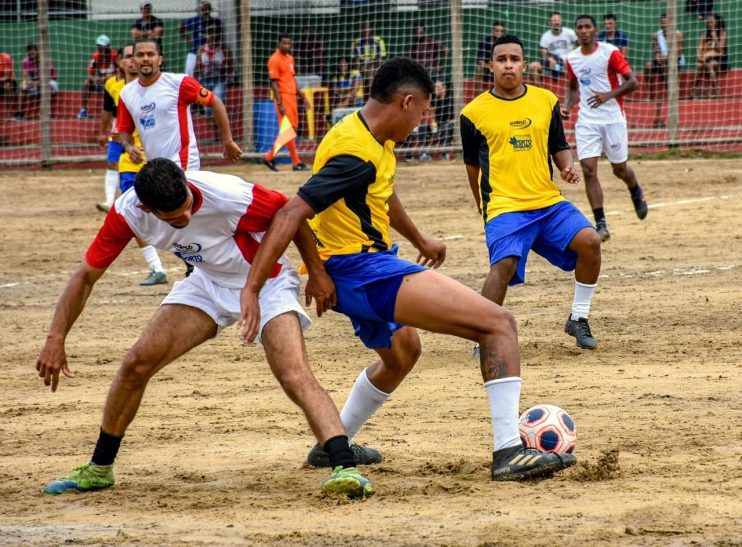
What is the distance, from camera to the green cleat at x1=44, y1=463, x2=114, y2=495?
5.98m

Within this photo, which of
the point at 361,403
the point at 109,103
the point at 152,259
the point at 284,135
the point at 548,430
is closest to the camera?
the point at 548,430

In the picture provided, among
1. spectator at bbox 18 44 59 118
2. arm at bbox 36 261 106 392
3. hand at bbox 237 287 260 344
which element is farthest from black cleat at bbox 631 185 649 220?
spectator at bbox 18 44 59 118

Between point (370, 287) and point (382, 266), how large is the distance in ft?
0.36

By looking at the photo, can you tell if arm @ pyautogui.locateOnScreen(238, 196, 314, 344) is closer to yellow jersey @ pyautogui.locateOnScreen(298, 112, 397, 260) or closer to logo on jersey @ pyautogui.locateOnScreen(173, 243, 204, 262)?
yellow jersey @ pyautogui.locateOnScreen(298, 112, 397, 260)

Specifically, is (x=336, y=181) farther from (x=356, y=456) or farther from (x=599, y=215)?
(x=599, y=215)

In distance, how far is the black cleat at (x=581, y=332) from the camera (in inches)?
353

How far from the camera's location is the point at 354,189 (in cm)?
570

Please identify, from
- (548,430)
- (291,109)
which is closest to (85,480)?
(548,430)

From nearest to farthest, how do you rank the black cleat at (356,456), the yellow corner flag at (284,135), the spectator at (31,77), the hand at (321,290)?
the hand at (321,290) → the black cleat at (356,456) → the yellow corner flag at (284,135) → the spectator at (31,77)

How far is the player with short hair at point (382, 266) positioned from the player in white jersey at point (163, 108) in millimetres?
5877

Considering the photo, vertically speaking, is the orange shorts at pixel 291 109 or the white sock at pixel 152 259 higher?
the orange shorts at pixel 291 109

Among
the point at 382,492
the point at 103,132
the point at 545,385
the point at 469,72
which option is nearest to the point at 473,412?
Answer: the point at 545,385

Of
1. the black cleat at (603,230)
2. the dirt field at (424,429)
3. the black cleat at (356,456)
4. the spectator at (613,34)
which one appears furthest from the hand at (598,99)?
the black cleat at (356,456)

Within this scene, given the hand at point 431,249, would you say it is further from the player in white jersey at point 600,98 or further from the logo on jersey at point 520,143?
the player in white jersey at point 600,98
